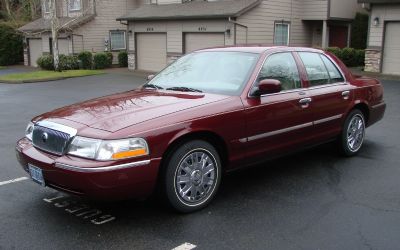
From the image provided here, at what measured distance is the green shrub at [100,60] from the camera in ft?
89.6

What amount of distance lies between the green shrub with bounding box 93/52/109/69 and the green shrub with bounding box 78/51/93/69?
33 cm

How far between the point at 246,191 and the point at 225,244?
138 cm

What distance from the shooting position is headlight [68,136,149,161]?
13.1 ft

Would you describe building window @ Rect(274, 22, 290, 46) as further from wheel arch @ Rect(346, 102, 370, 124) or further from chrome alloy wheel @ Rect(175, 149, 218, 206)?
chrome alloy wheel @ Rect(175, 149, 218, 206)

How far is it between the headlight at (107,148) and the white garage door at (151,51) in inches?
821

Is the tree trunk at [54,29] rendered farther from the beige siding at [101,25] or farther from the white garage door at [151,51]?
the white garage door at [151,51]

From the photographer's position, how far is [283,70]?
557cm

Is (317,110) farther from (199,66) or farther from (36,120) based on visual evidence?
(36,120)

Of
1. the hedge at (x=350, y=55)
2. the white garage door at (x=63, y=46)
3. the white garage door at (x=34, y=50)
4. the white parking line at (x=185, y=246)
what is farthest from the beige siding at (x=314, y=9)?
the white parking line at (x=185, y=246)

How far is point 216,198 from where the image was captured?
4.99 meters

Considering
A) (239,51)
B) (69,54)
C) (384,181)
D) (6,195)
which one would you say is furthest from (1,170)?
(69,54)

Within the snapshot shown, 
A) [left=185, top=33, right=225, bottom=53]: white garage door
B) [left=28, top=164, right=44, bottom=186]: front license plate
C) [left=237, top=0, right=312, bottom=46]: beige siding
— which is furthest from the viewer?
[left=185, top=33, right=225, bottom=53]: white garage door

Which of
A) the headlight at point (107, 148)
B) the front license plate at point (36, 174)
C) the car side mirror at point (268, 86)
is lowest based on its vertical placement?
the front license plate at point (36, 174)

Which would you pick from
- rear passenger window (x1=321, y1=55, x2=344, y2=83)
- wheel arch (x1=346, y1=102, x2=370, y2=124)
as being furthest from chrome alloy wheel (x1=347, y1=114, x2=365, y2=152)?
rear passenger window (x1=321, y1=55, x2=344, y2=83)
